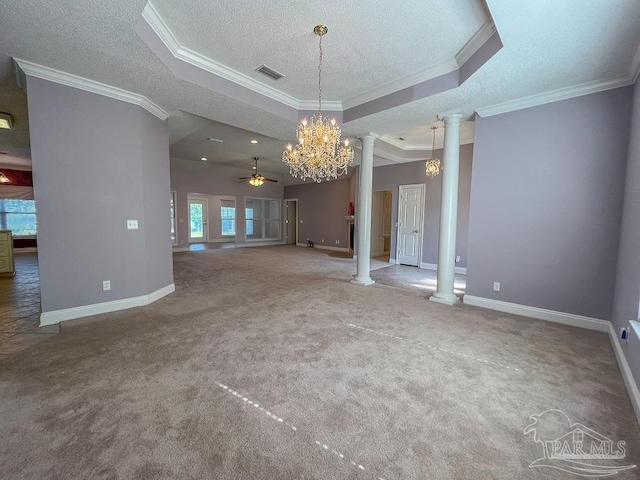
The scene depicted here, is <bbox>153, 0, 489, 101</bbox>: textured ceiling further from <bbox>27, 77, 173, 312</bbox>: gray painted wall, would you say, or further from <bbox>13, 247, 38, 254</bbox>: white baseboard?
<bbox>13, 247, 38, 254</bbox>: white baseboard

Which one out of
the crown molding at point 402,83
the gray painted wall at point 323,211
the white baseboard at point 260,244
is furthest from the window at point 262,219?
the crown molding at point 402,83

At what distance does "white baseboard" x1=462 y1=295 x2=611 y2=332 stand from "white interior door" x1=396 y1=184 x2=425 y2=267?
3.32 m

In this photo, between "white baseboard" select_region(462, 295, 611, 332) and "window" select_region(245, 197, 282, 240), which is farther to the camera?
"window" select_region(245, 197, 282, 240)

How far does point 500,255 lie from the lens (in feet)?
11.9

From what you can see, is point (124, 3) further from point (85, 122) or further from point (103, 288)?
point (103, 288)

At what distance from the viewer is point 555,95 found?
3127mm

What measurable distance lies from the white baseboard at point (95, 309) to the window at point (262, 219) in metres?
7.66

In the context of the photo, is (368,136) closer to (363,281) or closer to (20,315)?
(363,281)

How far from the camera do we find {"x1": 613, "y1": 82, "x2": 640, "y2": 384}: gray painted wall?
2.04 m

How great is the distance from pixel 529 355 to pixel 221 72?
4.47 meters

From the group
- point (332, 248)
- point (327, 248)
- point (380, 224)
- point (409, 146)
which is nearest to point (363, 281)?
point (409, 146)

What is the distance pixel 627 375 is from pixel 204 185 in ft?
35.1

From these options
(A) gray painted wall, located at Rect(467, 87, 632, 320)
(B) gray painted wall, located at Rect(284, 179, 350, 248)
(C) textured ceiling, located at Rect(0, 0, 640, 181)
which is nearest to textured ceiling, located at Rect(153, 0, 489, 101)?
(C) textured ceiling, located at Rect(0, 0, 640, 181)

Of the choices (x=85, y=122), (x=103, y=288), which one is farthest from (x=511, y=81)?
(x=103, y=288)
